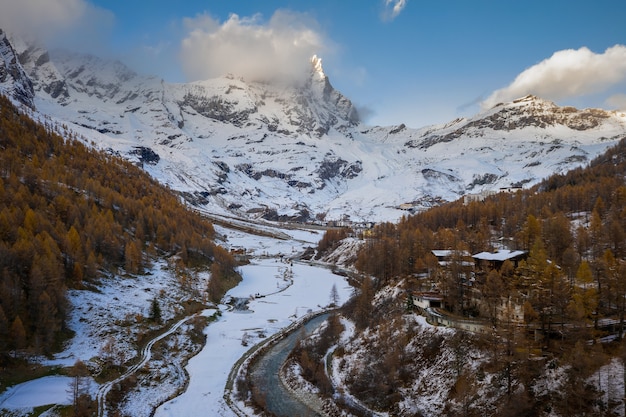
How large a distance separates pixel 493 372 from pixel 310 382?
20773 mm

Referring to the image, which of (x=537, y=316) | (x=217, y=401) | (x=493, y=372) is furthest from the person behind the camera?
(x=217, y=401)

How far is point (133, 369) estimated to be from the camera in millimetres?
51656

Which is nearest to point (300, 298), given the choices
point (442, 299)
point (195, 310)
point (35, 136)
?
point (195, 310)

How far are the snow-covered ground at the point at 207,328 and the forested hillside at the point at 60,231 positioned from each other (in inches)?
141

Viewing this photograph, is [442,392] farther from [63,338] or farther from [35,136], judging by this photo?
[35,136]

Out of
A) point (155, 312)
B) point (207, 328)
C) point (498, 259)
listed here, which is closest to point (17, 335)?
point (155, 312)

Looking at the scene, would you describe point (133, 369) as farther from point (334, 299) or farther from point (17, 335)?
point (334, 299)

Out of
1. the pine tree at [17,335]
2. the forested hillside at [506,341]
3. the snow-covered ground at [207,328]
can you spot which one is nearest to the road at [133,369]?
the snow-covered ground at [207,328]

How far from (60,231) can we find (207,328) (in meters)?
33.5

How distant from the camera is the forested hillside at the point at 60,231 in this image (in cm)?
5331

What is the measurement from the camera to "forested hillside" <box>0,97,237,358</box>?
53312 millimetres

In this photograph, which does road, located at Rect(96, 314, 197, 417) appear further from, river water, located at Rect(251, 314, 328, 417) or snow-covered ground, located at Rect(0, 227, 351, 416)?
river water, located at Rect(251, 314, 328, 417)

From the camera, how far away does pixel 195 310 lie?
259 feet

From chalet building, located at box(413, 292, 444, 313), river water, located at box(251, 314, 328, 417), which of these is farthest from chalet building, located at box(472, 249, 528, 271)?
river water, located at box(251, 314, 328, 417)
